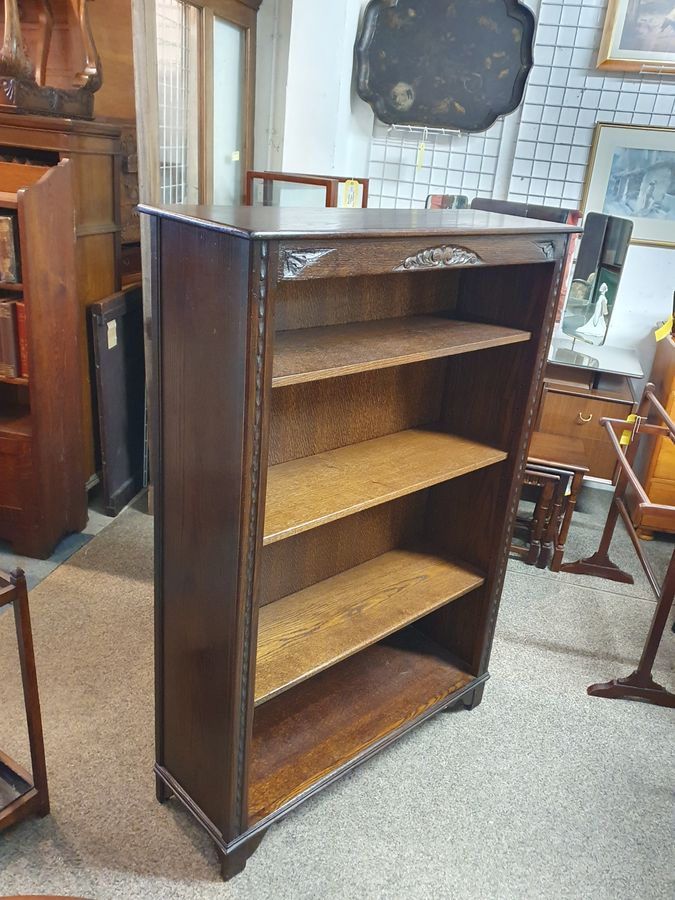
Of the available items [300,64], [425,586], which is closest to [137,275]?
[300,64]

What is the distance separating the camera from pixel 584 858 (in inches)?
67.5

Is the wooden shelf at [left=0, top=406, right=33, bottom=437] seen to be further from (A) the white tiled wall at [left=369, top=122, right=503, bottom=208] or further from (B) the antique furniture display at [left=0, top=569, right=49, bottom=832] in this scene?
(A) the white tiled wall at [left=369, top=122, right=503, bottom=208]

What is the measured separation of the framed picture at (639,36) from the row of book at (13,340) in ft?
9.01

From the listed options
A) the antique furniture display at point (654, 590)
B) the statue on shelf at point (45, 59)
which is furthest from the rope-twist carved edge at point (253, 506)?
the statue on shelf at point (45, 59)

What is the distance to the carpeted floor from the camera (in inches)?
63.2

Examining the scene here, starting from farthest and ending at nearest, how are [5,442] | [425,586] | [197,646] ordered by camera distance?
[5,442], [425,586], [197,646]

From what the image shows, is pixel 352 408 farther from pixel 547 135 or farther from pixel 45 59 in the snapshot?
pixel 547 135

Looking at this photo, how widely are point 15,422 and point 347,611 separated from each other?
1.60m

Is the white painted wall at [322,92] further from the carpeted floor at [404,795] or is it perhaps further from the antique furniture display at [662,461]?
the carpeted floor at [404,795]

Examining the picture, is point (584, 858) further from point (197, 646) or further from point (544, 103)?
point (544, 103)

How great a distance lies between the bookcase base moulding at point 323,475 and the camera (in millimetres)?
1260

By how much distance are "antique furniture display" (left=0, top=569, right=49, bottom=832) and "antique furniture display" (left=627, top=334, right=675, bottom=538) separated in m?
2.46

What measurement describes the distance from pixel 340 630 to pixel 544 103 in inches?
110

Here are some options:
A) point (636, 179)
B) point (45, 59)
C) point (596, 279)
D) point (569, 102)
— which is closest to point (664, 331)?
point (596, 279)
